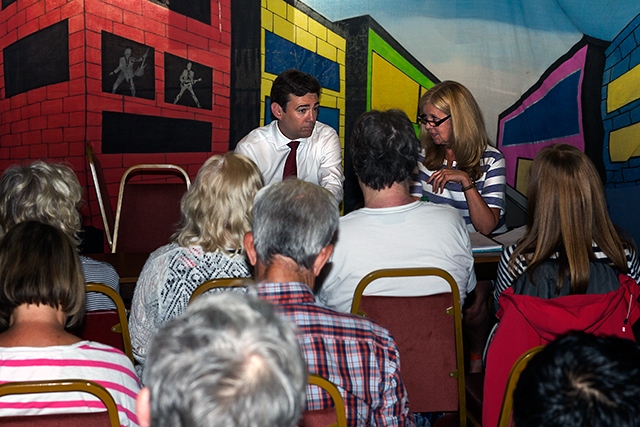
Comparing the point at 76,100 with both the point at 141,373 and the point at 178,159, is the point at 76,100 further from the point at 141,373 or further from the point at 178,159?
the point at 141,373

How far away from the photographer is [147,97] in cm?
504

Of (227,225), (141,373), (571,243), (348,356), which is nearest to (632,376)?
(348,356)

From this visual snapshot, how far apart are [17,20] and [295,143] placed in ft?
6.96

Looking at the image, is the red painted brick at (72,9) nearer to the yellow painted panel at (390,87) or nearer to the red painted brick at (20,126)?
the red painted brick at (20,126)

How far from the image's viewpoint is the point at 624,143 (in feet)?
16.4

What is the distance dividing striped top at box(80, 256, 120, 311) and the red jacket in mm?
1225

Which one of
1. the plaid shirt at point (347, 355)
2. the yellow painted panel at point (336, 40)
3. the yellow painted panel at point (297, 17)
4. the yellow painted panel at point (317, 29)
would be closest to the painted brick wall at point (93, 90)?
the yellow painted panel at point (297, 17)

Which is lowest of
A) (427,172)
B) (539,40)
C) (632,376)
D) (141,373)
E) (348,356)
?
(141,373)

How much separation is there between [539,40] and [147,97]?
2664 mm

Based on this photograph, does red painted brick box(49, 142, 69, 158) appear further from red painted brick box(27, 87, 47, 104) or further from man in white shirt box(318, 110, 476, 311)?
man in white shirt box(318, 110, 476, 311)

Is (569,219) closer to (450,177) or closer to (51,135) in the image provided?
(450,177)

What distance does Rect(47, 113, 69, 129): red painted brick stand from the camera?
16.3 feet

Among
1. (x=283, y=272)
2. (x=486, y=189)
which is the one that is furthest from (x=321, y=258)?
(x=486, y=189)

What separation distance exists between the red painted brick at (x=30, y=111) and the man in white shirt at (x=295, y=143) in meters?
1.54
